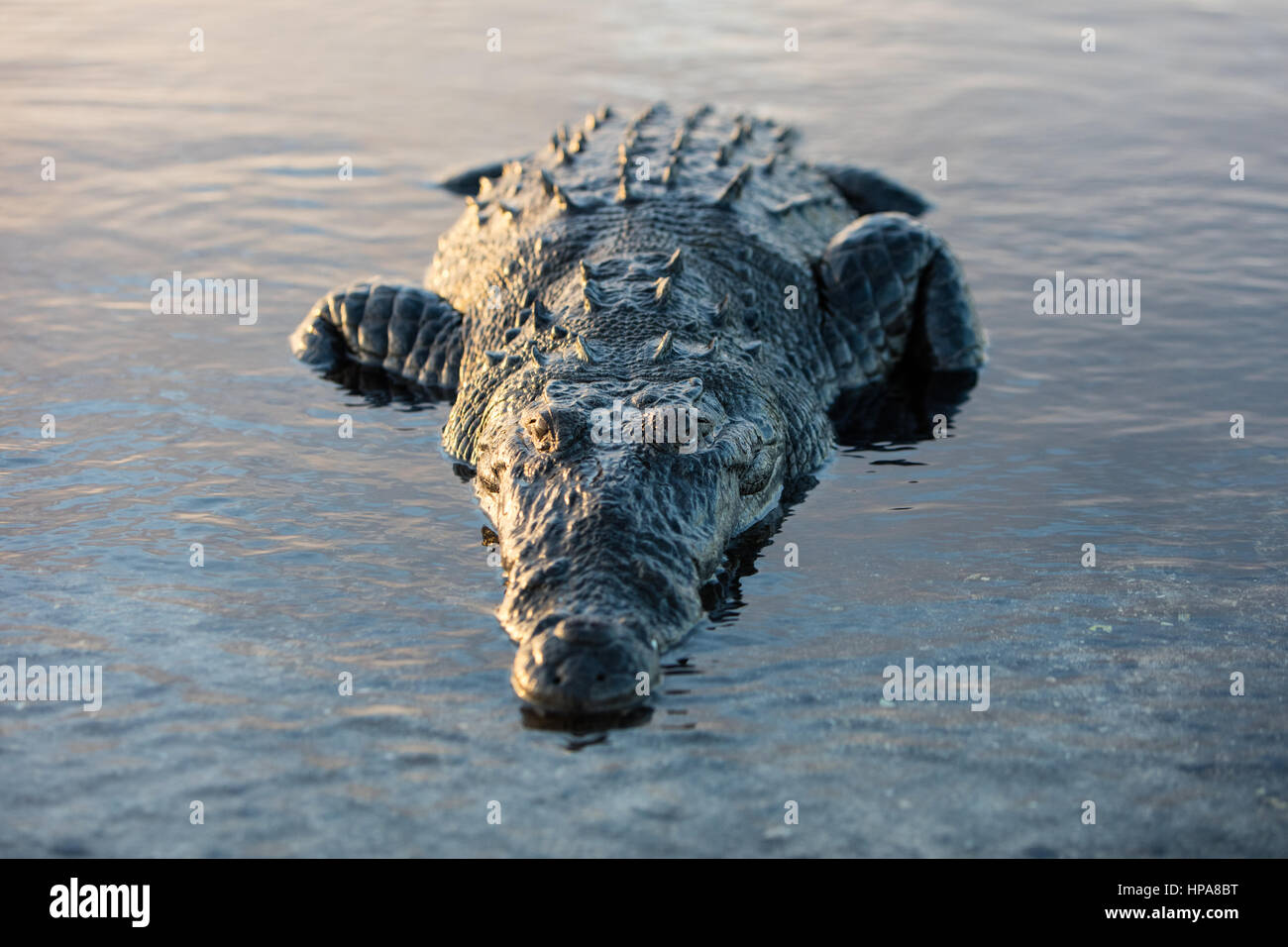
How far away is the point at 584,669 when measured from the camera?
4781 mm

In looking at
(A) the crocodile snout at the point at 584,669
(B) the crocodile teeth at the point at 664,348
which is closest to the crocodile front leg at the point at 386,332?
(B) the crocodile teeth at the point at 664,348

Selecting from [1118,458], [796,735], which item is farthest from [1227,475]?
[796,735]

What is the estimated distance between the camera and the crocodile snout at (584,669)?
4.79 metres

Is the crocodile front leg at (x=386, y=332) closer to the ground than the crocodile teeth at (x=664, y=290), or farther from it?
closer to the ground

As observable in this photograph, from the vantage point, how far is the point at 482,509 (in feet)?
21.9

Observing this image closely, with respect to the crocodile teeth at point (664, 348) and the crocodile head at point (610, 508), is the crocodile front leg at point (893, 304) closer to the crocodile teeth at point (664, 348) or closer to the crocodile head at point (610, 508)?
the crocodile head at point (610, 508)

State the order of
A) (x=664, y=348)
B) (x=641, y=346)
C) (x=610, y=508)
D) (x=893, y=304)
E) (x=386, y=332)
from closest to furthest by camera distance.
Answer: (x=610, y=508), (x=664, y=348), (x=641, y=346), (x=386, y=332), (x=893, y=304)

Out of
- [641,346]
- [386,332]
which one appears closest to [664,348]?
[641,346]

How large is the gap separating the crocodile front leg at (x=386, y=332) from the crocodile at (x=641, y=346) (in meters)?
0.01

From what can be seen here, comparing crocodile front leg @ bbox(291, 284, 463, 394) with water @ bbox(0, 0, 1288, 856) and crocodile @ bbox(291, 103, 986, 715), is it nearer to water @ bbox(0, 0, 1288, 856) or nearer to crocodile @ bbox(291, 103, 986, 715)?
crocodile @ bbox(291, 103, 986, 715)

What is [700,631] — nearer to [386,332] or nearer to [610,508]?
[610,508]

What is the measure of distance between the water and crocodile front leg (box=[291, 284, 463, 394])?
0.95 ft

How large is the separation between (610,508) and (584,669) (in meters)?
0.83

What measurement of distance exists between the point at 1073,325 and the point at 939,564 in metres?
3.71
